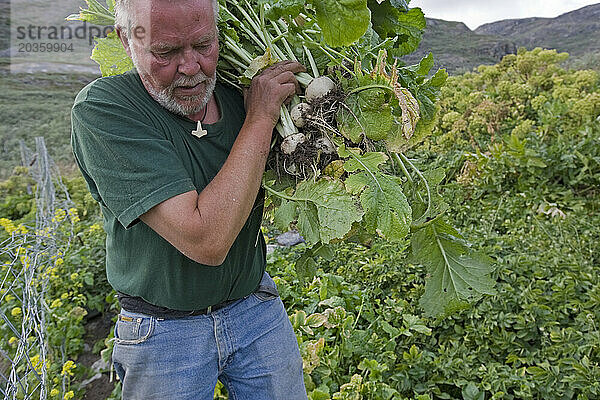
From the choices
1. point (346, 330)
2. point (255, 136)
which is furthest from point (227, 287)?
point (346, 330)

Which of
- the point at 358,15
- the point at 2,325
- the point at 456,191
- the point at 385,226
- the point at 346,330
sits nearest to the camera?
the point at 358,15

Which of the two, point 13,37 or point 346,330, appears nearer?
point 346,330

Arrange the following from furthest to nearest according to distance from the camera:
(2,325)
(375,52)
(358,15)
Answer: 1. (2,325)
2. (375,52)
3. (358,15)

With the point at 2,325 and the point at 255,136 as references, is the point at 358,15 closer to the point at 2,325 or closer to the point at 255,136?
the point at 255,136

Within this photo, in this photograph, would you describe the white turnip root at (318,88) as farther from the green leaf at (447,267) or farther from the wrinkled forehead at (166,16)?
the green leaf at (447,267)

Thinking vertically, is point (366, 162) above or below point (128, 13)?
below

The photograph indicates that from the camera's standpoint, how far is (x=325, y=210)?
4.44ft

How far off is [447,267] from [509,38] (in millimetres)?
16880

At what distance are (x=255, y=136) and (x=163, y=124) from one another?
0.97ft

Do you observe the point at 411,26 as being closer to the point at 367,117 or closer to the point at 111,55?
the point at 367,117

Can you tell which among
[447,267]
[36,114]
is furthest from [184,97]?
[36,114]

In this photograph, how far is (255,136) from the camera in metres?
1.35

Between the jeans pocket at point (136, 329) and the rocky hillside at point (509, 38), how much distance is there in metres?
9.15

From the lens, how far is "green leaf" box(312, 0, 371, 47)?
124 centimetres
